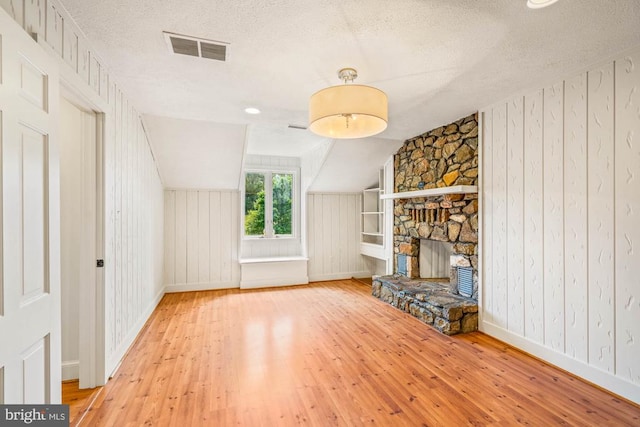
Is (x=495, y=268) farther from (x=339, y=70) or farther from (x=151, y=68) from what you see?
(x=151, y=68)

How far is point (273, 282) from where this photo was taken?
5602 millimetres

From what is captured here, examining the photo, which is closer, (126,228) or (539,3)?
(539,3)

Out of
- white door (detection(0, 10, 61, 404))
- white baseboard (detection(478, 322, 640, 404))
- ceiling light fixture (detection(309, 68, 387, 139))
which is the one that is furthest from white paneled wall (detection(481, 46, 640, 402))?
white door (detection(0, 10, 61, 404))

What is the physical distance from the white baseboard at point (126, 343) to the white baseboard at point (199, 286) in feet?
3.17

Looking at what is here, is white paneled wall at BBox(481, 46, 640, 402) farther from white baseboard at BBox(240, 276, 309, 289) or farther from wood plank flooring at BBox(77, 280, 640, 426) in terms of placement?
white baseboard at BBox(240, 276, 309, 289)

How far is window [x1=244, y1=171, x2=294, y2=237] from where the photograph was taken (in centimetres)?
590

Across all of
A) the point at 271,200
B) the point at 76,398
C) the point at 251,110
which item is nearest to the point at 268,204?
the point at 271,200

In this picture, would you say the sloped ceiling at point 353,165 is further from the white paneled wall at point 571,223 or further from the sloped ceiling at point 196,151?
the white paneled wall at point 571,223

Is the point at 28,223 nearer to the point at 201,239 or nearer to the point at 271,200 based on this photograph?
the point at 201,239

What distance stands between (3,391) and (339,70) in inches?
101

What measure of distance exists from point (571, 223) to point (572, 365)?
47.2 inches

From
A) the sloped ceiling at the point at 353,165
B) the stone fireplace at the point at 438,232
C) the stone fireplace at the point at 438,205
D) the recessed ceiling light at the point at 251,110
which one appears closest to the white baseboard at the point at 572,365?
the stone fireplace at the point at 438,232

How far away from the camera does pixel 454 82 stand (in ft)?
8.57

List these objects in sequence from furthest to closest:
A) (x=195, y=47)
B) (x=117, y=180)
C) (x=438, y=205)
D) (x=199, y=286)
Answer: (x=199, y=286), (x=438, y=205), (x=117, y=180), (x=195, y=47)
